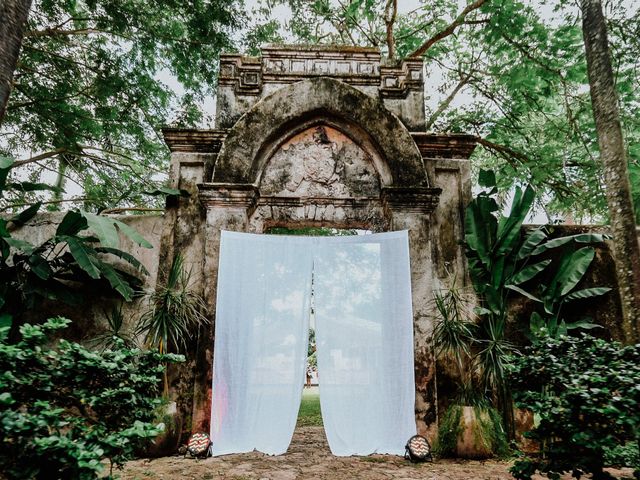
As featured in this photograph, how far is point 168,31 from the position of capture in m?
6.90

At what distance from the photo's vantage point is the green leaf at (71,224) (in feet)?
14.0

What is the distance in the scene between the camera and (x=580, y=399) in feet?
8.15

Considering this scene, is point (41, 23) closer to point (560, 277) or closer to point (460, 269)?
point (460, 269)

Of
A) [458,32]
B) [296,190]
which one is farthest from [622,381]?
[458,32]

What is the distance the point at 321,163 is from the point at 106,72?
13.4 ft

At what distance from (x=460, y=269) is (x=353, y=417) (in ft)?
7.18

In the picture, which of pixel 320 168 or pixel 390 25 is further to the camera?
pixel 390 25

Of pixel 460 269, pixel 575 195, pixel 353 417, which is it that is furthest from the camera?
pixel 575 195

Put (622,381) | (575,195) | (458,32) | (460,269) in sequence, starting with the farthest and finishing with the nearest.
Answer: (458,32), (575,195), (460,269), (622,381)

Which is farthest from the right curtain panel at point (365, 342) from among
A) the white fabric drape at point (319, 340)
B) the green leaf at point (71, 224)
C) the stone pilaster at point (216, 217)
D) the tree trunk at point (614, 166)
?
the green leaf at point (71, 224)

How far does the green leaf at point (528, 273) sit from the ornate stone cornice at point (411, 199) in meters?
1.27

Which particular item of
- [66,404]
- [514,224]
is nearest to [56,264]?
[66,404]

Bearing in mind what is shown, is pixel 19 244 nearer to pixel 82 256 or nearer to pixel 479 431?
pixel 82 256

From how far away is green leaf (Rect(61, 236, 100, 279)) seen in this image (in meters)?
4.19
